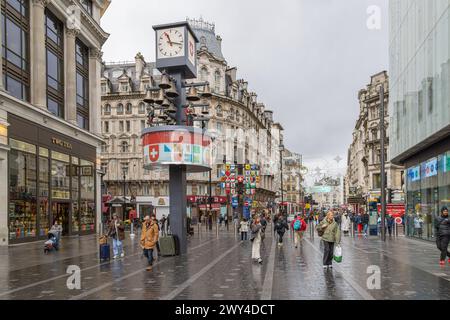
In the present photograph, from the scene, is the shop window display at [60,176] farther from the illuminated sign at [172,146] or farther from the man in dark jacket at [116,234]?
the illuminated sign at [172,146]

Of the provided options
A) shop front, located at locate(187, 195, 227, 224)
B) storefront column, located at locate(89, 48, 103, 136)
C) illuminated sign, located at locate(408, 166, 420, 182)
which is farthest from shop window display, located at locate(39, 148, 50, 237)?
shop front, located at locate(187, 195, 227, 224)

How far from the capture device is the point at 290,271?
1452 centimetres

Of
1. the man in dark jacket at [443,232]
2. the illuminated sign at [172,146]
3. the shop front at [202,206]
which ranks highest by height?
the illuminated sign at [172,146]

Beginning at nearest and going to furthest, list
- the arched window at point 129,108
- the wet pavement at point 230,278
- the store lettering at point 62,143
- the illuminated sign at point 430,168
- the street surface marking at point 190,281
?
the street surface marking at point 190,281 < the wet pavement at point 230,278 < the illuminated sign at point 430,168 < the store lettering at point 62,143 < the arched window at point 129,108

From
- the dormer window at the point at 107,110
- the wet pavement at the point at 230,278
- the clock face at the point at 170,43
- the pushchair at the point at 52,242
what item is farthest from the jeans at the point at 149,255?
the dormer window at the point at 107,110

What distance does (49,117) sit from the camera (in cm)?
3130

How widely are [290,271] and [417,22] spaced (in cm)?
1841

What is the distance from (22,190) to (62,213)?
267 inches

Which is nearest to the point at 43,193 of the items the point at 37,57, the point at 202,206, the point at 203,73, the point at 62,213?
the point at 62,213

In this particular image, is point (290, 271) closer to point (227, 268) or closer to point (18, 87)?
point (227, 268)

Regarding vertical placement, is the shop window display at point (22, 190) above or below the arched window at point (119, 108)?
below

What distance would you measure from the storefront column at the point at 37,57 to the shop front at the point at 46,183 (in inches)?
75.1

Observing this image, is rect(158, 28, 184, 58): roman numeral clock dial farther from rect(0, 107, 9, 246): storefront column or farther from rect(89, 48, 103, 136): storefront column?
rect(89, 48, 103, 136): storefront column

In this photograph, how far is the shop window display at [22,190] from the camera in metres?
27.0
